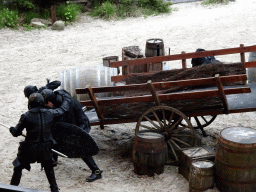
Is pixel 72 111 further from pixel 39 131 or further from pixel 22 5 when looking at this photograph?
pixel 22 5

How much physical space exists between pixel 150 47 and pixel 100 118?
2.46m

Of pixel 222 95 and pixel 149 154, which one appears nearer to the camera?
pixel 149 154

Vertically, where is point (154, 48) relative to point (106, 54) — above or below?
above

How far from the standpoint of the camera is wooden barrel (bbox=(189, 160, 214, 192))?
514 centimetres

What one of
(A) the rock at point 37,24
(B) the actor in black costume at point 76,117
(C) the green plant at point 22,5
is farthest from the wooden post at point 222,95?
(C) the green plant at point 22,5

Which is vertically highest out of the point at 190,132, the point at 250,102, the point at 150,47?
the point at 150,47

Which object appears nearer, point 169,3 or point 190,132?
point 190,132

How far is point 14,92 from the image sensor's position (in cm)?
989

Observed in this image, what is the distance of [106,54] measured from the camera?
41.6 feet

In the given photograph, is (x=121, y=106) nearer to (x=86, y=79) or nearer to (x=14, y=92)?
(x=86, y=79)

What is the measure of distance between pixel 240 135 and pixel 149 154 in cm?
130

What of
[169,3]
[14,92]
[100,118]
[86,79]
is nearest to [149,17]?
[169,3]

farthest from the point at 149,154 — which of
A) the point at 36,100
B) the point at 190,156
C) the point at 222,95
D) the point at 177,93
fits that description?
the point at 36,100

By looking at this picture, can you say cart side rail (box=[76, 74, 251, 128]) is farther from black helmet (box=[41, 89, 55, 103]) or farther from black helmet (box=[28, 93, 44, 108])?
black helmet (box=[28, 93, 44, 108])
